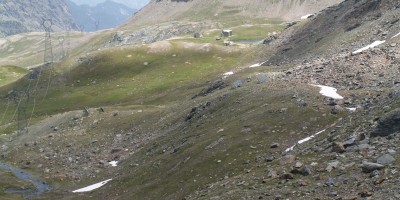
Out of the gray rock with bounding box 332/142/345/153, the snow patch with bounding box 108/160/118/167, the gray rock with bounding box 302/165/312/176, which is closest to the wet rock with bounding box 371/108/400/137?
the gray rock with bounding box 332/142/345/153

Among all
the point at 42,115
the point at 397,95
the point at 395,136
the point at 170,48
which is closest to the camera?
the point at 395,136

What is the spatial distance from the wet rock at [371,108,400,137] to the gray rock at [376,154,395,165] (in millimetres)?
4880

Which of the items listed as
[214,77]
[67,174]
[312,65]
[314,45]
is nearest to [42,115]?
[214,77]

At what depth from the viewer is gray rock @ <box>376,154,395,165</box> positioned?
106ft

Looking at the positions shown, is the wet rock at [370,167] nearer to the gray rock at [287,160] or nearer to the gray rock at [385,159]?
the gray rock at [385,159]

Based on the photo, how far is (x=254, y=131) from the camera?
58.8 metres

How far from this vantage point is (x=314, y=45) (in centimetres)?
11525

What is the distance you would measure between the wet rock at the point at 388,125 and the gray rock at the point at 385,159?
488 centimetres

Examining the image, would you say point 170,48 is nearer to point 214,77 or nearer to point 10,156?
point 214,77

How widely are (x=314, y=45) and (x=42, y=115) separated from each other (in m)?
86.4

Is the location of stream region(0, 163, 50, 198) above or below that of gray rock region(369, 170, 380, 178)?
below

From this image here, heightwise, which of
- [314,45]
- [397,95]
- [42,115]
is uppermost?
[397,95]

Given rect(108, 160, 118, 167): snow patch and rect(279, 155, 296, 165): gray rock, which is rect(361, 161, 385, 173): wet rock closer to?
rect(279, 155, 296, 165): gray rock

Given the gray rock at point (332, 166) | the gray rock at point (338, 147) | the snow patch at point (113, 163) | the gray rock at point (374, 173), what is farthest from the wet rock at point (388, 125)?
the snow patch at point (113, 163)
